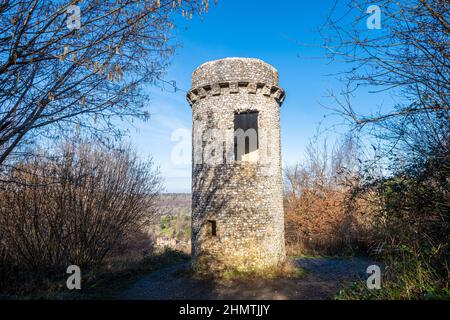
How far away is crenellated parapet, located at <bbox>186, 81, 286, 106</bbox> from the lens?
8789 mm

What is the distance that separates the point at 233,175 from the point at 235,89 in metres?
2.94

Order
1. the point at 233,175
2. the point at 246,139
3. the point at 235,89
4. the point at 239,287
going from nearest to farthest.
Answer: the point at 239,287 < the point at 233,175 < the point at 235,89 < the point at 246,139

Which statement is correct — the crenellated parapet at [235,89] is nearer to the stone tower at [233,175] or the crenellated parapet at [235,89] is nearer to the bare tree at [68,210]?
the stone tower at [233,175]

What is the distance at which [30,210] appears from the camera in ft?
29.0

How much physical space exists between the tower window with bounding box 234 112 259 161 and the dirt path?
494 cm

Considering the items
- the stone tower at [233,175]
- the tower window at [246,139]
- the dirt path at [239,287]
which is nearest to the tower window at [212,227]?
the stone tower at [233,175]

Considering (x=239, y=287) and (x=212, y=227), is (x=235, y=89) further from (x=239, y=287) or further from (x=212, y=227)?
(x=239, y=287)

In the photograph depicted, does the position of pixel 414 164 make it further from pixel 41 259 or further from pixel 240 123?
pixel 41 259

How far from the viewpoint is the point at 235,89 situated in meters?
8.79

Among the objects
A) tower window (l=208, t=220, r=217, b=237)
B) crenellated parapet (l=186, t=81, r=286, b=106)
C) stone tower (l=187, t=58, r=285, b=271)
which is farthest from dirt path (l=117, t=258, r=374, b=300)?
crenellated parapet (l=186, t=81, r=286, b=106)

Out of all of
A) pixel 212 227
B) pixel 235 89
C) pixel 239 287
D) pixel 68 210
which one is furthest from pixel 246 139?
pixel 68 210

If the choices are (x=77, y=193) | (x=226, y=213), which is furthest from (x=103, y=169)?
(x=226, y=213)

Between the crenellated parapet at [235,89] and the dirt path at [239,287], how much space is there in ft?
20.2
